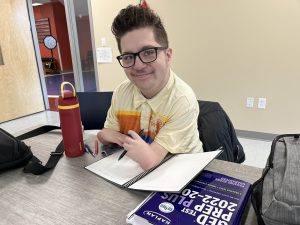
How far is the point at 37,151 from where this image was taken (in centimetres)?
90

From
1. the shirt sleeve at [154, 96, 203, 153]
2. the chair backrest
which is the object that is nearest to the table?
the shirt sleeve at [154, 96, 203, 153]

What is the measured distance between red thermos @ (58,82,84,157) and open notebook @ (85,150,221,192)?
0.35 feet

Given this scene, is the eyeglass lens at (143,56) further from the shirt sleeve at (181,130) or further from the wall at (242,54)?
the wall at (242,54)

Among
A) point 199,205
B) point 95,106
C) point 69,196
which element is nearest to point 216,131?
point 199,205

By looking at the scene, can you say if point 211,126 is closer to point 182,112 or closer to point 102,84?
point 182,112

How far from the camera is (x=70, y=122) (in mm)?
775

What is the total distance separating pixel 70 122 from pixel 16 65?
3459mm

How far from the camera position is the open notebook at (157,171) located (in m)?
0.59

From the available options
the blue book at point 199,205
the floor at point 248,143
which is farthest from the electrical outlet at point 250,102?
the blue book at point 199,205

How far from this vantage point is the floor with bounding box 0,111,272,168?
215 cm

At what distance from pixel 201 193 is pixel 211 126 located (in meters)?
0.49

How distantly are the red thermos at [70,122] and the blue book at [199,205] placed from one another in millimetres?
377

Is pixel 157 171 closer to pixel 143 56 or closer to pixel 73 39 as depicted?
pixel 143 56

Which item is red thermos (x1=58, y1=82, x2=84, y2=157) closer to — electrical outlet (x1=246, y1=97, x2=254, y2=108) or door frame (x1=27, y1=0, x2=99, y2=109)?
electrical outlet (x1=246, y1=97, x2=254, y2=108)
